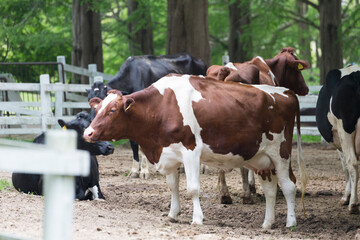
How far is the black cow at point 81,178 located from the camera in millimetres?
8938

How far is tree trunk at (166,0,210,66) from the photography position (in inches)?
619

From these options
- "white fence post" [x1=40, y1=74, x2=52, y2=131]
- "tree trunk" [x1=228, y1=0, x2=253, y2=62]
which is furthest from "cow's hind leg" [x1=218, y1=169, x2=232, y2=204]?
"tree trunk" [x1=228, y1=0, x2=253, y2=62]

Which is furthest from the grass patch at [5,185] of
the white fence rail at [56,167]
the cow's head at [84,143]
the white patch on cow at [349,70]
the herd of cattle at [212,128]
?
the white fence rail at [56,167]

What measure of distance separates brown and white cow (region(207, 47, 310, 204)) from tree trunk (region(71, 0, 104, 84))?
9.37 metres

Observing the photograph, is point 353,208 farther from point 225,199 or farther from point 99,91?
point 99,91

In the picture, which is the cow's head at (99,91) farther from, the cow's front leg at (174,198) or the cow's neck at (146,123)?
the cow's front leg at (174,198)

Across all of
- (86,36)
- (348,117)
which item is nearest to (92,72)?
(86,36)

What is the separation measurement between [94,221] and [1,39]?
15.2 meters

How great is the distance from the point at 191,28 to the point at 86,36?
4780 millimetres

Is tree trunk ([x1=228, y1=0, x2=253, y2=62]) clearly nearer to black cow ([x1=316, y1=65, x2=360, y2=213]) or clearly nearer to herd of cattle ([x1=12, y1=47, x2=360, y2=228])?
black cow ([x1=316, y1=65, x2=360, y2=213])

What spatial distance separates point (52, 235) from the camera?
3.17 metres

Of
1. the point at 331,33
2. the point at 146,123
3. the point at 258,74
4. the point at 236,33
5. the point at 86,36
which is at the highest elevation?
the point at 236,33

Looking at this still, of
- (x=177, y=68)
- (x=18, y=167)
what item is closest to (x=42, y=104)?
(x=177, y=68)

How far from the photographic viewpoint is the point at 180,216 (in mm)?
8320
